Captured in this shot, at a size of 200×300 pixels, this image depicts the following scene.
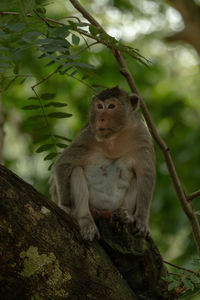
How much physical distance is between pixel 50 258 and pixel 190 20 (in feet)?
32.9

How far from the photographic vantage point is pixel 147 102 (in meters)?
10.3

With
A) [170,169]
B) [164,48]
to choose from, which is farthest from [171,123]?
[164,48]

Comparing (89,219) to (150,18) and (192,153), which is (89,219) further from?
(150,18)

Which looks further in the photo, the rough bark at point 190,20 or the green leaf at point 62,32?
the rough bark at point 190,20

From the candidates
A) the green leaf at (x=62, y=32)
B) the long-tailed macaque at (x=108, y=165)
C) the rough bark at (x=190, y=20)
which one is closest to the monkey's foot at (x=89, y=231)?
the long-tailed macaque at (x=108, y=165)

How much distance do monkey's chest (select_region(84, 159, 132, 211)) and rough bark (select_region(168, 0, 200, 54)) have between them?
7587mm

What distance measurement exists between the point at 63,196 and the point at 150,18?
29.0ft

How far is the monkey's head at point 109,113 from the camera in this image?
5867 millimetres

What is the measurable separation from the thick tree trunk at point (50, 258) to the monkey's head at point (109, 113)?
1.61 meters

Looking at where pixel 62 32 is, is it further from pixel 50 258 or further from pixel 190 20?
pixel 190 20

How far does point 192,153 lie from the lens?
8273mm

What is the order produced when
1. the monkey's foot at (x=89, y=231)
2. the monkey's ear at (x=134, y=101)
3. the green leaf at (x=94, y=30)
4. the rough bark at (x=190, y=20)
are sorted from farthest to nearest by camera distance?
the rough bark at (x=190, y=20) < the monkey's ear at (x=134, y=101) < the monkey's foot at (x=89, y=231) < the green leaf at (x=94, y=30)

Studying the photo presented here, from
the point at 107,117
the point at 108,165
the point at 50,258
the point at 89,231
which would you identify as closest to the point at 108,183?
the point at 108,165

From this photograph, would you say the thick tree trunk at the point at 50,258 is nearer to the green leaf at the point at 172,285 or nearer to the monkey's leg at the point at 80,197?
the green leaf at the point at 172,285
